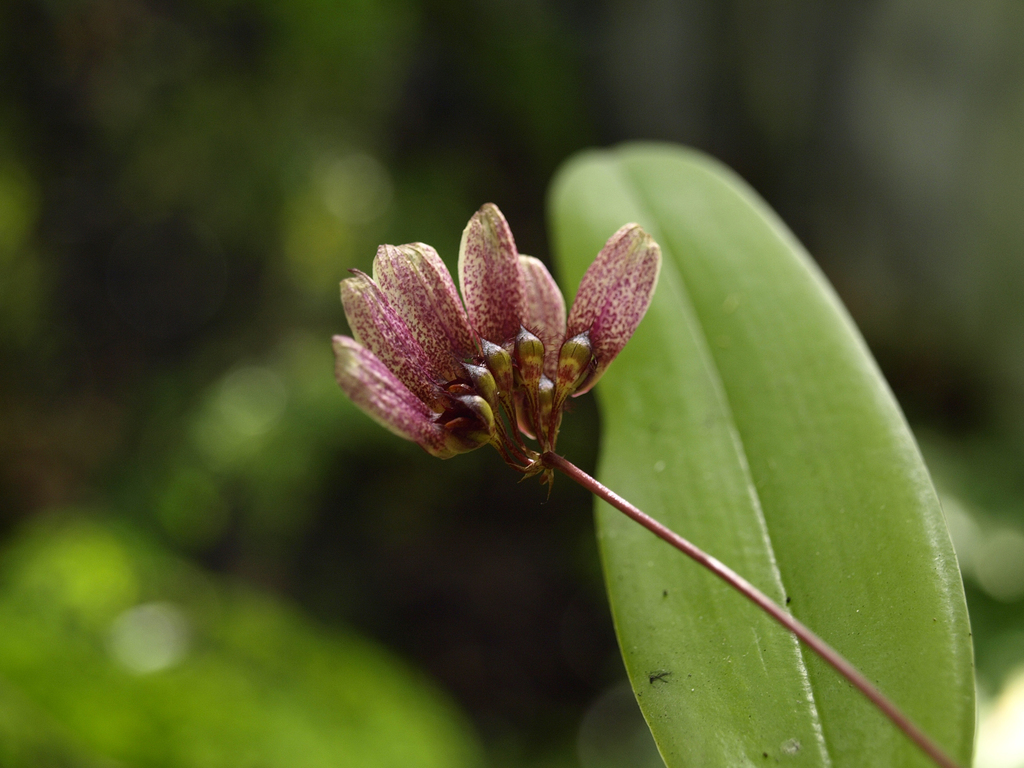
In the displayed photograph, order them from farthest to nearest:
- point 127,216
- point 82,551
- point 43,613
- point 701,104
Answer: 1. point 127,216
2. point 701,104
3. point 82,551
4. point 43,613

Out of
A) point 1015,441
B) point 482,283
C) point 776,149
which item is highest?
point 776,149

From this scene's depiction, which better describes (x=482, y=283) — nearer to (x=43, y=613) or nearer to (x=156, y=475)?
(x=43, y=613)

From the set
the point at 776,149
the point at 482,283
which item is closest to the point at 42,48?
the point at 776,149

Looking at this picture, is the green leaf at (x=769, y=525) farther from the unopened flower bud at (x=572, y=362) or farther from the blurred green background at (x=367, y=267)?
the blurred green background at (x=367, y=267)

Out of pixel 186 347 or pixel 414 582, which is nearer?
pixel 414 582

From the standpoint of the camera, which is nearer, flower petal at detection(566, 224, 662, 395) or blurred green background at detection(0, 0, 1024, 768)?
flower petal at detection(566, 224, 662, 395)

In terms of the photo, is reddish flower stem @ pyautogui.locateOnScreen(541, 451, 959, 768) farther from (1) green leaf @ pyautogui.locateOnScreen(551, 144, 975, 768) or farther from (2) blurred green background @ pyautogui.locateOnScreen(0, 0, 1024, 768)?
(2) blurred green background @ pyautogui.locateOnScreen(0, 0, 1024, 768)

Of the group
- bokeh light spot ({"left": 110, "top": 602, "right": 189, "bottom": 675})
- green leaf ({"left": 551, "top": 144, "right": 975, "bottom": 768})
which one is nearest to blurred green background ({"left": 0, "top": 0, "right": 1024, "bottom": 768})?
bokeh light spot ({"left": 110, "top": 602, "right": 189, "bottom": 675})

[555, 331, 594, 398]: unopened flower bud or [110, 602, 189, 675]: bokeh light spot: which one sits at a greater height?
[555, 331, 594, 398]: unopened flower bud
